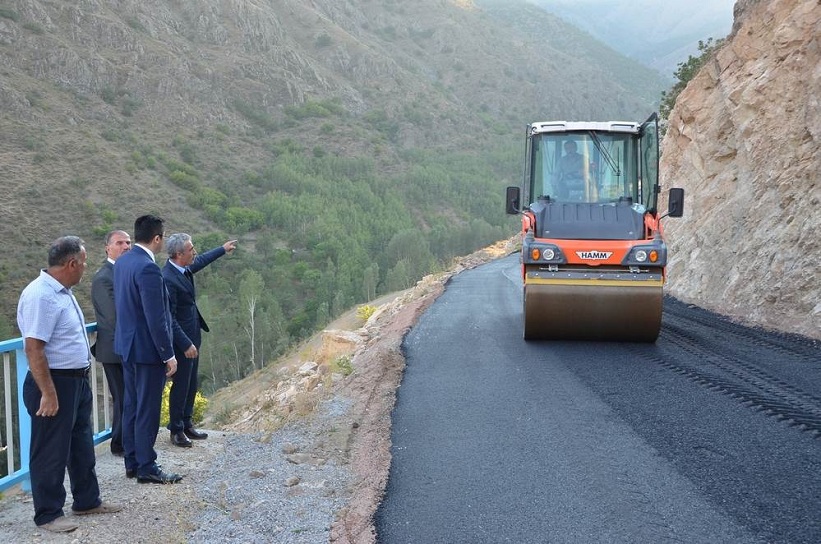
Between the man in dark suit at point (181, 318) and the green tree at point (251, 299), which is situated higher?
the man in dark suit at point (181, 318)

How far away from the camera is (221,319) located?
46.9 meters

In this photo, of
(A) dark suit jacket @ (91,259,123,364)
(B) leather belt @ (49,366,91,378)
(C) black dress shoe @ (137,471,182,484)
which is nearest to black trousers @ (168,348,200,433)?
(A) dark suit jacket @ (91,259,123,364)

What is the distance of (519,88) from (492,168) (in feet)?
104

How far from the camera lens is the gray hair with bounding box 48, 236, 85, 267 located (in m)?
4.64

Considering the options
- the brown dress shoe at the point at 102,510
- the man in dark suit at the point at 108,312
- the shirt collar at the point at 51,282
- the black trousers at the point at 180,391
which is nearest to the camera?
the shirt collar at the point at 51,282

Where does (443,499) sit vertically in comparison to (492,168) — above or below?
below

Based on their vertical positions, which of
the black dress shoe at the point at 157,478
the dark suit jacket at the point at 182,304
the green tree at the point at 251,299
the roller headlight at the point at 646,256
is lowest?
the green tree at the point at 251,299

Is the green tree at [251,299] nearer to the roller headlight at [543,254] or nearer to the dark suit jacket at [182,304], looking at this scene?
the roller headlight at [543,254]

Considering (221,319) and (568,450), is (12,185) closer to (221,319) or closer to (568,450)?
(221,319)

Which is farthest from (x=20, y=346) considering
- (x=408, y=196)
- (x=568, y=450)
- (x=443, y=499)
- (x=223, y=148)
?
(x=408, y=196)

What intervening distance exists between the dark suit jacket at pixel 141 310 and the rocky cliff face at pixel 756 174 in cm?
919

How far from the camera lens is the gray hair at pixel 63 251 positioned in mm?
4641

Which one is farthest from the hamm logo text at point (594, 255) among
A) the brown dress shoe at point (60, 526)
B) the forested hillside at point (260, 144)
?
the forested hillside at point (260, 144)

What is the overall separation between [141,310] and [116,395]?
1259 millimetres
